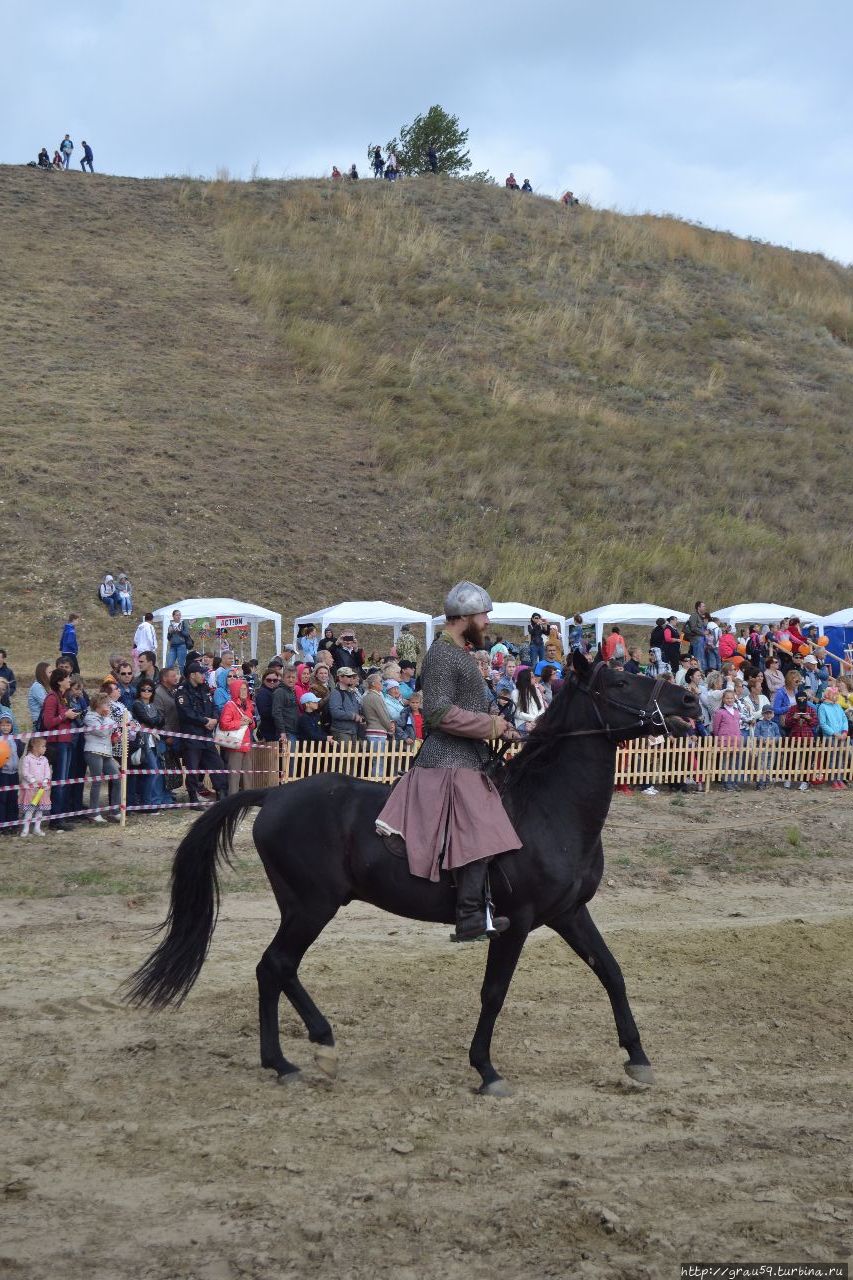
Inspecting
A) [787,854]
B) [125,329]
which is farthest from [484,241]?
[787,854]

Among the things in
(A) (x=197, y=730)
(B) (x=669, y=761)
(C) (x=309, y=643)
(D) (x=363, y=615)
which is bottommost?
(B) (x=669, y=761)

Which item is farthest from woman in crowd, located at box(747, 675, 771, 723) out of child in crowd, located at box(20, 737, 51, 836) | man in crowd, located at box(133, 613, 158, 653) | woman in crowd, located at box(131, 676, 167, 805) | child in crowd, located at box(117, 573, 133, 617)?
child in crowd, located at box(117, 573, 133, 617)

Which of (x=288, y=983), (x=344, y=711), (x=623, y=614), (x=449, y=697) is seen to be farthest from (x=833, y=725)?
(x=288, y=983)

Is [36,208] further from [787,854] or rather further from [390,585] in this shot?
[787,854]

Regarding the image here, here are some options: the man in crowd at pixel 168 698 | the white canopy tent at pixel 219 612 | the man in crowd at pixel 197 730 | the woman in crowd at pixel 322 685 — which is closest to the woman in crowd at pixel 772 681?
the woman in crowd at pixel 322 685

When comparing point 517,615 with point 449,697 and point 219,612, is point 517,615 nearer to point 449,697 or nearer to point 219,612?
point 219,612

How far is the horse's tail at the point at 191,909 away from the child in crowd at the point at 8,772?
6.83m

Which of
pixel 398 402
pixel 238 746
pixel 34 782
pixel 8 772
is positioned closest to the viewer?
pixel 34 782

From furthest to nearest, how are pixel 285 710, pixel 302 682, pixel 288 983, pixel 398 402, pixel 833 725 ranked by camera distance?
pixel 398 402 < pixel 833 725 < pixel 302 682 < pixel 285 710 < pixel 288 983

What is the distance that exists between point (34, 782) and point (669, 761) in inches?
363

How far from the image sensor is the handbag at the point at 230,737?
1664cm

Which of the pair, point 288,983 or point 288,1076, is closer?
point 288,1076

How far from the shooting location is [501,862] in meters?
7.38

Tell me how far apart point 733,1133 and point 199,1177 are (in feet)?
8.73
